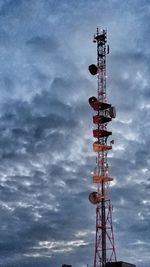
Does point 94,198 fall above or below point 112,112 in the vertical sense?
below

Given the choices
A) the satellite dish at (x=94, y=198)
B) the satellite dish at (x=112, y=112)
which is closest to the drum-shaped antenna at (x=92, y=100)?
the satellite dish at (x=112, y=112)

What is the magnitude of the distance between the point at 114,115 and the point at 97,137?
252 inches

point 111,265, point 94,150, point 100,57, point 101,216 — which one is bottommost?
point 111,265

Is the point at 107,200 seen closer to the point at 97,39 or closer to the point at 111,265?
the point at 111,265

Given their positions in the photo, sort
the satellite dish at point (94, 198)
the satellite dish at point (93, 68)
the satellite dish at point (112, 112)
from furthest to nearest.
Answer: the satellite dish at point (93, 68)
the satellite dish at point (112, 112)
the satellite dish at point (94, 198)

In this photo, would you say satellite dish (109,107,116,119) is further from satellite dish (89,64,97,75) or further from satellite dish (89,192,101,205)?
satellite dish (89,192,101,205)

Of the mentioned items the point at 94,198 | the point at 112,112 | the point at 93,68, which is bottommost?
the point at 94,198

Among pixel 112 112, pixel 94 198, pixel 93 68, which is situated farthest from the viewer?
pixel 93 68

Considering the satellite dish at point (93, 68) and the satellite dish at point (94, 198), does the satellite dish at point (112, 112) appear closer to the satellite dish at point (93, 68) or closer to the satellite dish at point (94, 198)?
the satellite dish at point (93, 68)

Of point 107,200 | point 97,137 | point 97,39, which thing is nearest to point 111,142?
point 97,137

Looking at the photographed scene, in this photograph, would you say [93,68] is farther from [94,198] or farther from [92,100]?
[94,198]

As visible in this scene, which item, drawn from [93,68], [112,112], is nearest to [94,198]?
[112,112]

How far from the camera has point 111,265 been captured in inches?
5576

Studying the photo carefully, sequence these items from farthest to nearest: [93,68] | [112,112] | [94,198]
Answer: [93,68]
[112,112]
[94,198]
